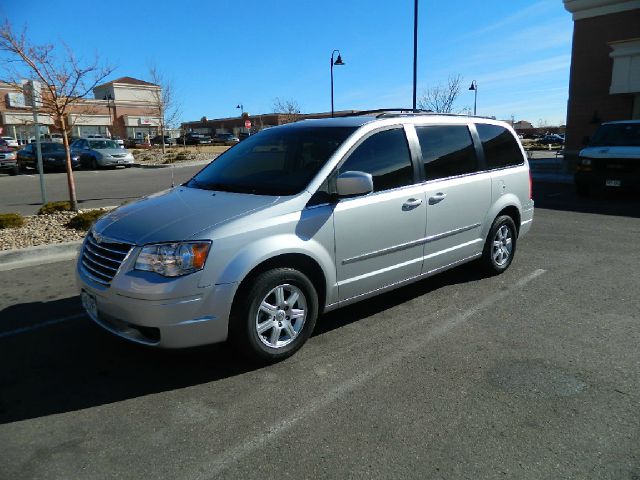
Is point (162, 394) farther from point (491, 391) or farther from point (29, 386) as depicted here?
point (491, 391)

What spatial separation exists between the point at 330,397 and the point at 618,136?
39.1 ft

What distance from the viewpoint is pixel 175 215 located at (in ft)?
11.7

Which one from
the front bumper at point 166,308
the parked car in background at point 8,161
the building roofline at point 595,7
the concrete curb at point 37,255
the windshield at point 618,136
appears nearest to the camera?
the front bumper at point 166,308

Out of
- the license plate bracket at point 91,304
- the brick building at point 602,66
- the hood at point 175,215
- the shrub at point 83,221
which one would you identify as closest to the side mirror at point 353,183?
the hood at point 175,215

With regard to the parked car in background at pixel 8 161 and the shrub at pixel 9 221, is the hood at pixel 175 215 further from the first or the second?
the parked car in background at pixel 8 161

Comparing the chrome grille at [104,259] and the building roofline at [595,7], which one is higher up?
the building roofline at [595,7]

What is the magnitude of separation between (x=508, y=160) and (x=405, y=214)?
7.18ft

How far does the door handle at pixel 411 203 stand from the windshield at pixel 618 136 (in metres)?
9.69

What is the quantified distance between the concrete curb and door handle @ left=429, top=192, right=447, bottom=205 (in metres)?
4.64

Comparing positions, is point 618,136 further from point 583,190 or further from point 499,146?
point 499,146

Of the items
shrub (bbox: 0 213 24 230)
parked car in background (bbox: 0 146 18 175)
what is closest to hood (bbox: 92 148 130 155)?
parked car in background (bbox: 0 146 18 175)

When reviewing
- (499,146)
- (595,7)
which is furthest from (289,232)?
(595,7)

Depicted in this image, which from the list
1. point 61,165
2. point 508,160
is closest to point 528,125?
point 61,165

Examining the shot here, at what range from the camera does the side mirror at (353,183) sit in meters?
3.69
